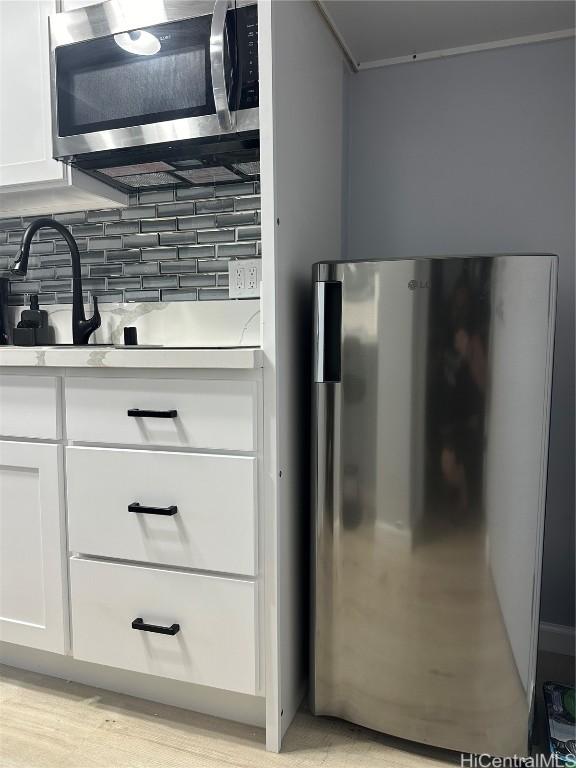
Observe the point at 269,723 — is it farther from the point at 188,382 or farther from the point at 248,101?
the point at 248,101

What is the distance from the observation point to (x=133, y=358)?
1.31 metres

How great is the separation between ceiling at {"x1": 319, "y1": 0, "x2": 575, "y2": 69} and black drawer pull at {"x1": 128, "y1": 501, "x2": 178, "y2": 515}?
1383mm

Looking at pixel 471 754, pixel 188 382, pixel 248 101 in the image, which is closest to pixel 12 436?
pixel 188 382

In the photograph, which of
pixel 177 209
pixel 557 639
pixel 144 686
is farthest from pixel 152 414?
pixel 557 639

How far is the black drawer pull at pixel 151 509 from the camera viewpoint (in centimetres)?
133

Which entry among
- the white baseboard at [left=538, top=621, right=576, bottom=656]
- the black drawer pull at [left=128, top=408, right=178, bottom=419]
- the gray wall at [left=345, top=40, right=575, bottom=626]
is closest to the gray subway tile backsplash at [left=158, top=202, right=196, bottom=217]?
the gray wall at [left=345, top=40, right=575, bottom=626]

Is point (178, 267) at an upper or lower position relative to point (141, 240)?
lower

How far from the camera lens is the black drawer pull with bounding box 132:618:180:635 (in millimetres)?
1345

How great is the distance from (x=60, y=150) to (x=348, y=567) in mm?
1420

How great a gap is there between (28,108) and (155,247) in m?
0.55

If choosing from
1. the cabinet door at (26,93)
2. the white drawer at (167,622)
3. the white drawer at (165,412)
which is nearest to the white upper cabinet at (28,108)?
the cabinet door at (26,93)

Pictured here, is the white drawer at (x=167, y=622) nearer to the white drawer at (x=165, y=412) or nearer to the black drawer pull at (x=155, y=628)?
the black drawer pull at (x=155, y=628)

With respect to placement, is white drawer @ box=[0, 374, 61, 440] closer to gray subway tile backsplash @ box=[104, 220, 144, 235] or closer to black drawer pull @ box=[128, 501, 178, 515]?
black drawer pull @ box=[128, 501, 178, 515]

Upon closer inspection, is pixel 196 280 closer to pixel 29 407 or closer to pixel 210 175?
pixel 210 175
